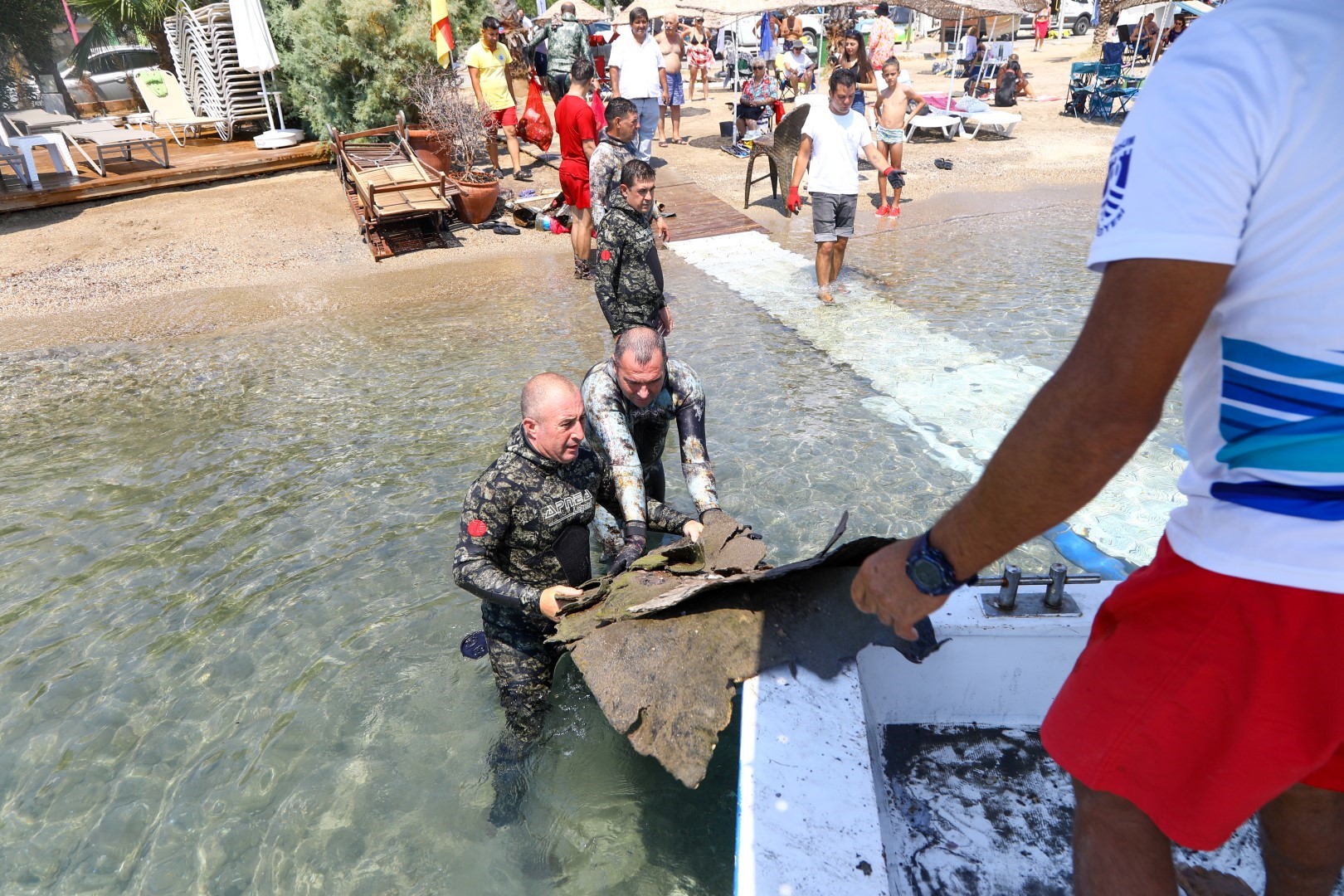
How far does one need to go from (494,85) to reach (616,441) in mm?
11098

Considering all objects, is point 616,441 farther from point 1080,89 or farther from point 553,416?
point 1080,89

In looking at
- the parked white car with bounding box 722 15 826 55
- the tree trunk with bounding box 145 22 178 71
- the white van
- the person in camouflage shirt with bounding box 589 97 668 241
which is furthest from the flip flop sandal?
the white van

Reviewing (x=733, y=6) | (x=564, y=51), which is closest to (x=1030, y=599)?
(x=564, y=51)

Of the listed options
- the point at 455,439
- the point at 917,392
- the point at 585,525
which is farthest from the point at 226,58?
the point at 585,525

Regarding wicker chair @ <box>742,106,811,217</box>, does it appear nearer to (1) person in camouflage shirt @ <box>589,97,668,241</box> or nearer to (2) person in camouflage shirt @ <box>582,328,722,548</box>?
(1) person in camouflage shirt @ <box>589,97,668,241</box>

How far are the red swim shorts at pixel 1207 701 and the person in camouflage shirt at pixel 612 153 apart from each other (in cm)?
659

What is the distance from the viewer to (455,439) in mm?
6461

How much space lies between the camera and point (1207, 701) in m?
1.38

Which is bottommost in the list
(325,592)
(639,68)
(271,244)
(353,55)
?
(325,592)

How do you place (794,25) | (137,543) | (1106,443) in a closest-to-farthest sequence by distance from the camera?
(1106,443) → (137,543) → (794,25)

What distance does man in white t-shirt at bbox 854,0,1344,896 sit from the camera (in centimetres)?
116

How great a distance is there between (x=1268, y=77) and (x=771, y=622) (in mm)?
1775

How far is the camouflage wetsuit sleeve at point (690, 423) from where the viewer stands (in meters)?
4.24

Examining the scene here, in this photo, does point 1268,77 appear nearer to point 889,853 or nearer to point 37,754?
point 889,853
